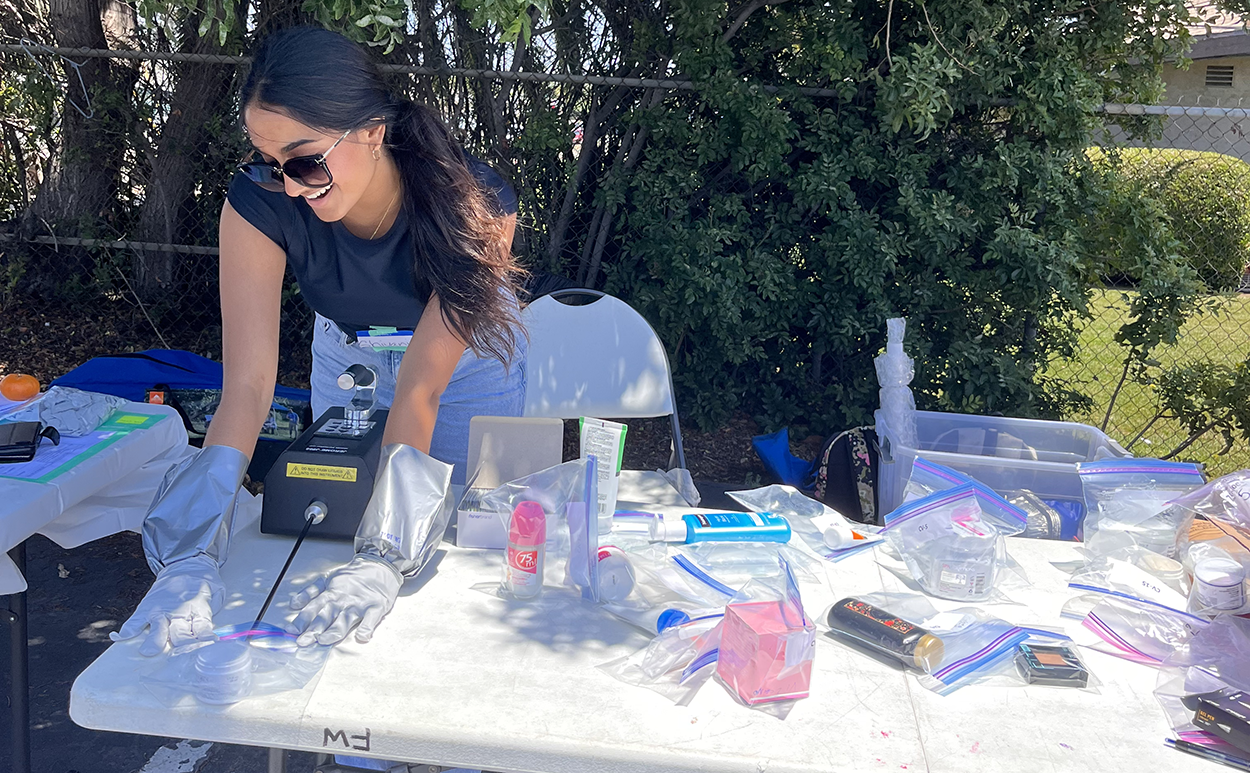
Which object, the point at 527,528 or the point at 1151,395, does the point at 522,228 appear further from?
the point at 1151,395

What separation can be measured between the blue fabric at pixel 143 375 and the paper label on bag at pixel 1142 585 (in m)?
2.86

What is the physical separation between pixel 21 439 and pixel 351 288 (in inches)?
33.1

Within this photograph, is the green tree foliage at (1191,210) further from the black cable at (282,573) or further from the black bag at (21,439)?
the black bag at (21,439)

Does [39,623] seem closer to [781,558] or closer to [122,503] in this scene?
[122,503]

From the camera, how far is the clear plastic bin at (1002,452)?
2.81m

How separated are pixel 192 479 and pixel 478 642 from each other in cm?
64

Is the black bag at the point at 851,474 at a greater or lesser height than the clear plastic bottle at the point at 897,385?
lesser

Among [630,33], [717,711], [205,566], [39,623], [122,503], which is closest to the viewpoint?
[717,711]

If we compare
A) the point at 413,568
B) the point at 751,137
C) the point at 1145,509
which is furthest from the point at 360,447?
the point at 751,137

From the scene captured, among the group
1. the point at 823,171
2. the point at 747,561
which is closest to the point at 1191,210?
the point at 823,171

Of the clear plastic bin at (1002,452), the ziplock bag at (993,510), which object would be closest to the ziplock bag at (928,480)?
the ziplock bag at (993,510)

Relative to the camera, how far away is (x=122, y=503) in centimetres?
253

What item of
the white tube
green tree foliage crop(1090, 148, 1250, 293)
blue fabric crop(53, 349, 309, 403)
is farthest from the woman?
green tree foliage crop(1090, 148, 1250, 293)

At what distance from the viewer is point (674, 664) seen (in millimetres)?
1475
